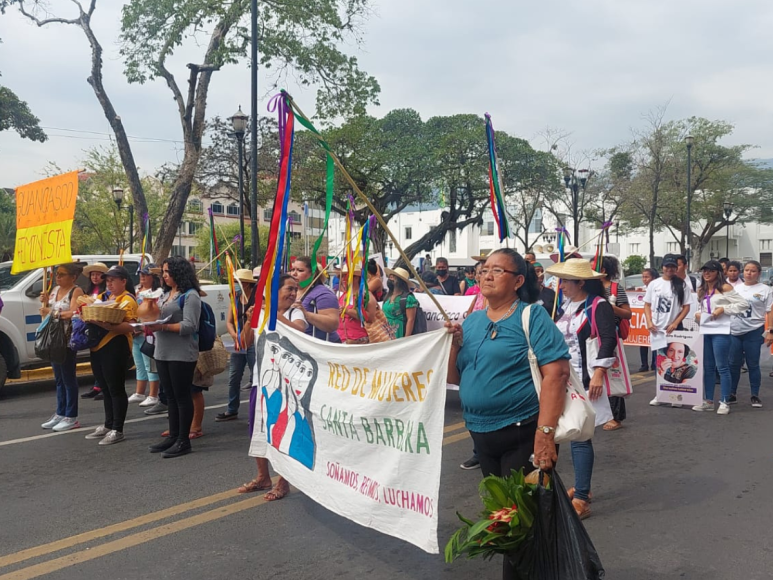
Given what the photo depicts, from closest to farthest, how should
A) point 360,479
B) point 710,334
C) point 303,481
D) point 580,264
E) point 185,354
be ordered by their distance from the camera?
point 360,479
point 303,481
point 580,264
point 185,354
point 710,334

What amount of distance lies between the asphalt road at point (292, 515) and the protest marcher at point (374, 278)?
2108mm

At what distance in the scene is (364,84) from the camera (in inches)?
801

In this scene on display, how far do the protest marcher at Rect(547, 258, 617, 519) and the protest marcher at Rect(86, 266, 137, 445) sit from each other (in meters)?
3.95

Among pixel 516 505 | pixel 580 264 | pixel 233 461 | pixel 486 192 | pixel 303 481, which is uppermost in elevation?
pixel 486 192

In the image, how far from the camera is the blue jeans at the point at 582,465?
446 centimetres

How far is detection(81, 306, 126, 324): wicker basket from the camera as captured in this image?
614 cm

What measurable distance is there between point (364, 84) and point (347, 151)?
50.8 feet

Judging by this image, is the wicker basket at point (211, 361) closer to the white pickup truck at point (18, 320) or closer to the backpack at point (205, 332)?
the backpack at point (205, 332)

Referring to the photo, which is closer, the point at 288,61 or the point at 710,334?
the point at 710,334

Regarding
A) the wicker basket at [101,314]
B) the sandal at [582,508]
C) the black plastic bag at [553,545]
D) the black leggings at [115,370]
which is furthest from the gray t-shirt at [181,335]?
the black plastic bag at [553,545]

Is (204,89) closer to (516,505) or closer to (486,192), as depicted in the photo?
(516,505)

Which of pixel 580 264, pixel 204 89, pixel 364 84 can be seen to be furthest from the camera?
pixel 364 84

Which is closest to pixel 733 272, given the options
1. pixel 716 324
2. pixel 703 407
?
pixel 716 324

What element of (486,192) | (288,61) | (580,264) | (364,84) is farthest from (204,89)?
(486,192)
